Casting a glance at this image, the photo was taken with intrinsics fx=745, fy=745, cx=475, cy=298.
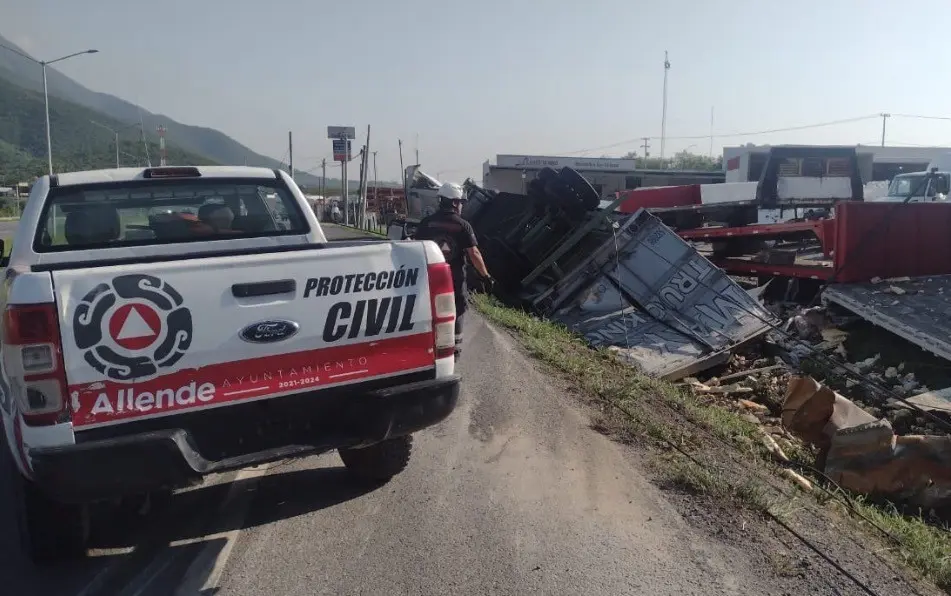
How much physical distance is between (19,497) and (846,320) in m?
10.2

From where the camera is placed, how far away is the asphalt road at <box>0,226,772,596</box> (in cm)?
353

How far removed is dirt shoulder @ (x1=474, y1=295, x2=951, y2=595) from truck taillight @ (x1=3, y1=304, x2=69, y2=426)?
3179 millimetres

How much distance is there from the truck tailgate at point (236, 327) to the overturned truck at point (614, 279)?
5.86 meters

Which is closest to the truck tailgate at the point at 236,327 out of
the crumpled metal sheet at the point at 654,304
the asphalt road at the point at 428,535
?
the asphalt road at the point at 428,535

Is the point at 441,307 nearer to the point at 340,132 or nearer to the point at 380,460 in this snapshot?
the point at 380,460

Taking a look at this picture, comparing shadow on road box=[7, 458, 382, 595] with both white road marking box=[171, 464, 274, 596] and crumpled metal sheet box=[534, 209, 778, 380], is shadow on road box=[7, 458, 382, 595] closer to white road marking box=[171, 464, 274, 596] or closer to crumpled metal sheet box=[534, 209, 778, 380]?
white road marking box=[171, 464, 274, 596]

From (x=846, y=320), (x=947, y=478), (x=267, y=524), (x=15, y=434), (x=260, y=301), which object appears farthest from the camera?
(x=846, y=320)

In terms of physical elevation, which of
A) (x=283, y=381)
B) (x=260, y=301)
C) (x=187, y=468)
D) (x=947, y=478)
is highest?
(x=260, y=301)

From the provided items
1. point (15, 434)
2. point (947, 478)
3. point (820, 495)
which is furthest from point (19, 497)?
point (947, 478)

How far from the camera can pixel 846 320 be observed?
10570mm

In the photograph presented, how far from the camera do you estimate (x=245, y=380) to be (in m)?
3.49

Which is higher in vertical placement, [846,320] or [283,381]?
[283,381]

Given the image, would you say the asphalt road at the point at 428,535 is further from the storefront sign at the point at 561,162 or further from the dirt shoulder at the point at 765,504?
the storefront sign at the point at 561,162

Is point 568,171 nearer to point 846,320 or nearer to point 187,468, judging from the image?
point 846,320
